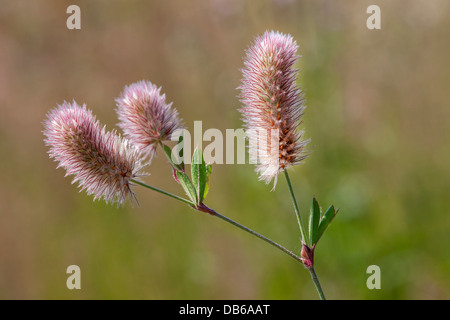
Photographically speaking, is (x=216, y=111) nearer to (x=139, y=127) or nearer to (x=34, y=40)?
(x=34, y=40)

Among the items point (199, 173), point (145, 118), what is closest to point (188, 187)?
point (199, 173)

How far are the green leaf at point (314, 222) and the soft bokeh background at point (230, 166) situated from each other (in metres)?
1.82

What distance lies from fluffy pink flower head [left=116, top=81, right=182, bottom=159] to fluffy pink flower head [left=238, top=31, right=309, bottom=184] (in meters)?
0.30

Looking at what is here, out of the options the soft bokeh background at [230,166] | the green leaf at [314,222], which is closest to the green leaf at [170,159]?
the green leaf at [314,222]

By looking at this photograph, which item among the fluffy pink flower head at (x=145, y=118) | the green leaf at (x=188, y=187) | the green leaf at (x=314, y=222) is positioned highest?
the fluffy pink flower head at (x=145, y=118)

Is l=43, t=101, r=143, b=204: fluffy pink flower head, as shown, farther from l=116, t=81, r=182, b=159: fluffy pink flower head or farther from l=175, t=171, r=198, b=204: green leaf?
l=175, t=171, r=198, b=204: green leaf

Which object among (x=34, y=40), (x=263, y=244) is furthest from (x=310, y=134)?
(x=34, y=40)

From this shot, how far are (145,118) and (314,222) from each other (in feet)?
2.16

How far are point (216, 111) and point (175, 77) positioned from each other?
1.61 feet

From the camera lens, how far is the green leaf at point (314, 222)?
4.77 feet

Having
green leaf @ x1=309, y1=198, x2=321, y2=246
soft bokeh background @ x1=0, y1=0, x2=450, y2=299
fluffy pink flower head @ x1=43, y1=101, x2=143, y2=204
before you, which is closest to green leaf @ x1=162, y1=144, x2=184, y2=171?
fluffy pink flower head @ x1=43, y1=101, x2=143, y2=204

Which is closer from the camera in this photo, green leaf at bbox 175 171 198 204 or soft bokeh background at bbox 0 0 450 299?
green leaf at bbox 175 171 198 204

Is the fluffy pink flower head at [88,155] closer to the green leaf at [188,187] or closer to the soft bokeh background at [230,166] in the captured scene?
the green leaf at [188,187]

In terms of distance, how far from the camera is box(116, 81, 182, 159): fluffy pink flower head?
1730 millimetres
